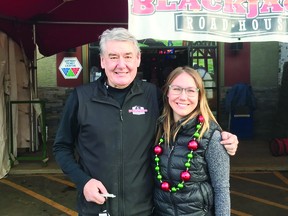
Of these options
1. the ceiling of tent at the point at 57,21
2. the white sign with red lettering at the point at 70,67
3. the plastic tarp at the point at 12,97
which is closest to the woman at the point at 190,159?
the ceiling of tent at the point at 57,21

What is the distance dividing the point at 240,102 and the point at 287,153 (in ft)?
6.67

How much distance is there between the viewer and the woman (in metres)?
2.05

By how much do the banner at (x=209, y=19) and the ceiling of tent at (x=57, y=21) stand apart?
321cm

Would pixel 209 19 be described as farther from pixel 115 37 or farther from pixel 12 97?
pixel 12 97

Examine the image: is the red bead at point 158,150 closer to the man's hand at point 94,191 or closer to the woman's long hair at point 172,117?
the woman's long hair at point 172,117

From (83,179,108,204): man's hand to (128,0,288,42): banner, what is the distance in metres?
1.70

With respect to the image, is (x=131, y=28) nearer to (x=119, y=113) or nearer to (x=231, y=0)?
(x=231, y=0)

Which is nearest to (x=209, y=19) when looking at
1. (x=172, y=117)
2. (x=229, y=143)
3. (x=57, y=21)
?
(x=172, y=117)

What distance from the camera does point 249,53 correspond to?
980 cm

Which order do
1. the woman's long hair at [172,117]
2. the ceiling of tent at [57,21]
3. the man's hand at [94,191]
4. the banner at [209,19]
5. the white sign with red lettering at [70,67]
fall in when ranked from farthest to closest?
the white sign with red lettering at [70,67] < the ceiling of tent at [57,21] < the banner at [209,19] < the woman's long hair at [172,117] < the man's hand at [94,191]

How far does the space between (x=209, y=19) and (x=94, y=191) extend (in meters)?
2.06

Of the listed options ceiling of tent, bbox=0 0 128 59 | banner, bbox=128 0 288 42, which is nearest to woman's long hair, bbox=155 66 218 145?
banner, bbox=128 0 288 42

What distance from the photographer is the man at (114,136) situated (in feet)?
6.88

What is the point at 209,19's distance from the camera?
3.45 m
